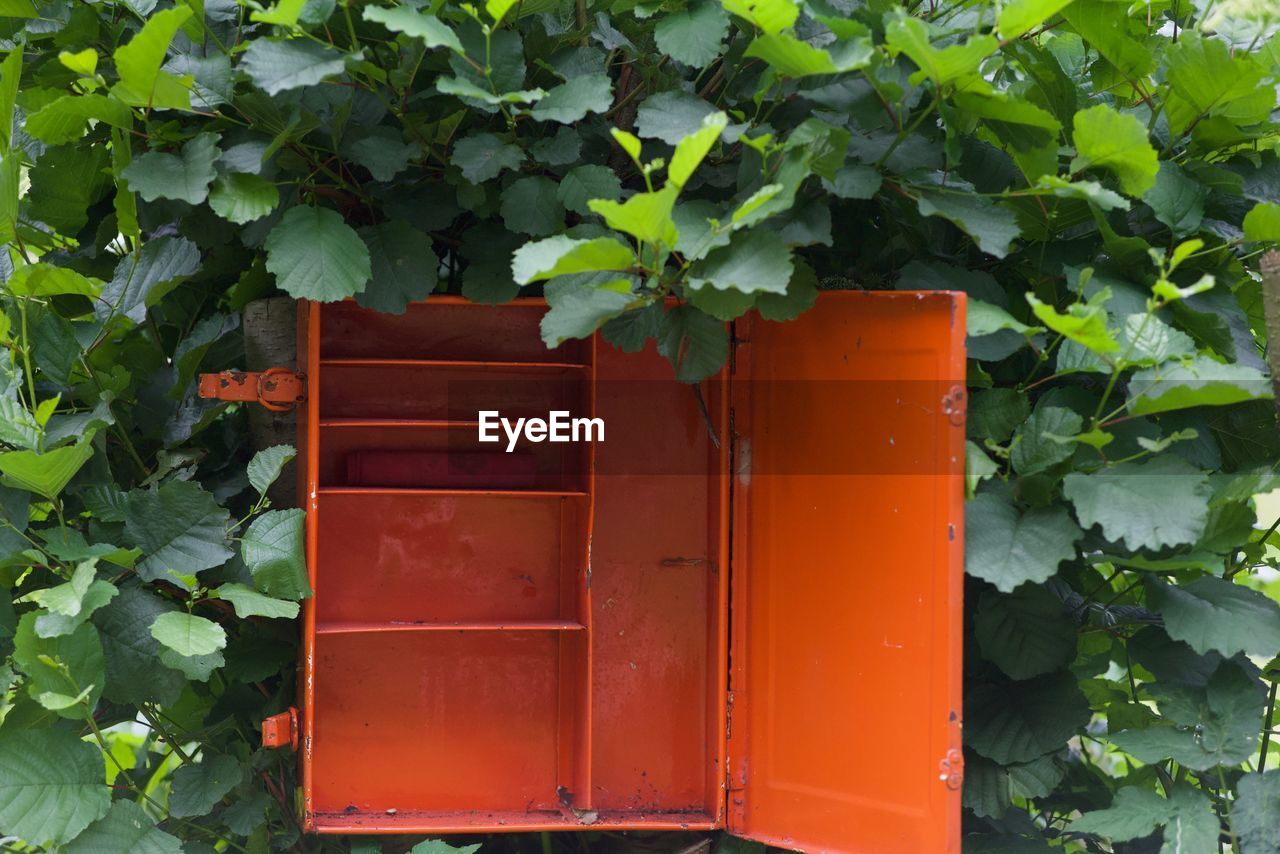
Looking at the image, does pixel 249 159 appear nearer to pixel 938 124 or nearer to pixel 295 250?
pixel 295 250

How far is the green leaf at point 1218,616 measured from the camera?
227cm

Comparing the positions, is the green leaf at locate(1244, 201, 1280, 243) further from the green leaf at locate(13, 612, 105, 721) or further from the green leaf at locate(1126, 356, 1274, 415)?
the green leaf at locate(13, 612, 105, 721)

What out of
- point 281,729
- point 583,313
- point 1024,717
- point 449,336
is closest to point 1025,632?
point 1024,717

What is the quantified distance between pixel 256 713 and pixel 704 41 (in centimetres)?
184

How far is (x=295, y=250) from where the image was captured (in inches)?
93.4

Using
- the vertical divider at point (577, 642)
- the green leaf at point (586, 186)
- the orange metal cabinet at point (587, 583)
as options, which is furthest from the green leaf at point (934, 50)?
the vertical divider at point (577, 642)

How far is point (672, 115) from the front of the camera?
2.39m

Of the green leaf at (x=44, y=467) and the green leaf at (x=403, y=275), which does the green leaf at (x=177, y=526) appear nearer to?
the green leaf at (x=44, y=467)

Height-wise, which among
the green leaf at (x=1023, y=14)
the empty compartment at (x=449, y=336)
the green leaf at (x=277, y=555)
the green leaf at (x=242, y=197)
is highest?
the green leaf at (x=1023, y=14)

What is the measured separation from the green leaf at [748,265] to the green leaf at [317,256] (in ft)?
2.26

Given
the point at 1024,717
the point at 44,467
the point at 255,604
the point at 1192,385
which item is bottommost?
the point at 1024,717

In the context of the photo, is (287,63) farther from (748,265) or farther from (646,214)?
(748,265)

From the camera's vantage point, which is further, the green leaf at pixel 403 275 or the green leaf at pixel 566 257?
the green leaf at pixel 403 275

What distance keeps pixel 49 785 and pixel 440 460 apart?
1.06 metres
